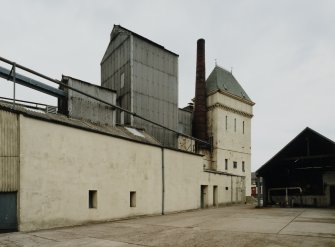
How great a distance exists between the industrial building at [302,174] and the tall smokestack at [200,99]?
35.1 ft

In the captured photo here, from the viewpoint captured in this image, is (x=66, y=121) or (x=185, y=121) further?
(x=185, y=121)

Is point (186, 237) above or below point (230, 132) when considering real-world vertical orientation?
below

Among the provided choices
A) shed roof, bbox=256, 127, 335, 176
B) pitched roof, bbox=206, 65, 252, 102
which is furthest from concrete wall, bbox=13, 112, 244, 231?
pitched roof, bbox=206, 65, 252, 102

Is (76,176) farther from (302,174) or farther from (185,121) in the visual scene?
(185,121)

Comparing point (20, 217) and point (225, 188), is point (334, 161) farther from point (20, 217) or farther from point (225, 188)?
point (20, 217)

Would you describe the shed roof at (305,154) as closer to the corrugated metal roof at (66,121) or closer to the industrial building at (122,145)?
the industrial building at (122,145)

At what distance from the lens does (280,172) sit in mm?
29297

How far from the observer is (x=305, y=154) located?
27.4 metres

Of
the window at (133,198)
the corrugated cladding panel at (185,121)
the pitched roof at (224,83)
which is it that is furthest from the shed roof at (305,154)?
the pitched roof at (224,83)

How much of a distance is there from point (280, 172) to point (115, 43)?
63.1 feet

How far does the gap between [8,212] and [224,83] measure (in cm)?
3219

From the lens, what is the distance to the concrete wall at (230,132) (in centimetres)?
3747

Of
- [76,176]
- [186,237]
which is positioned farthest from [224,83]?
[186,237]

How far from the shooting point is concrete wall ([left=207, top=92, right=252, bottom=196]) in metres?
37.5
